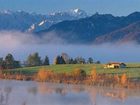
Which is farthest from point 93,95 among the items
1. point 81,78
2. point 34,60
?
point 34,60

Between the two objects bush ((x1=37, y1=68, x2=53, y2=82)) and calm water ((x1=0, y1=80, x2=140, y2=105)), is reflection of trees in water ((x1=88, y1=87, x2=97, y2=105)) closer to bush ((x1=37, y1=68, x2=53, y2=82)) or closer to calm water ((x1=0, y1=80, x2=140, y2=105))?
calm water ((x1=0, y1=80, x2=140, y2=105))

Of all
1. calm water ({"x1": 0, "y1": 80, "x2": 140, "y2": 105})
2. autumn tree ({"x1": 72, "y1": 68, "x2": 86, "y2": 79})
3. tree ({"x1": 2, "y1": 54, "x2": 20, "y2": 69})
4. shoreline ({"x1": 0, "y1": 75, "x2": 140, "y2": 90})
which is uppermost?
tree ({"x1": 2, "y1": 54, "x2": 20, "y2": 69})

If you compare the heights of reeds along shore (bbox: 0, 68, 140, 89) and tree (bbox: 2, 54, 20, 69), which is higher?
tree (bbox: 2, 54, 20, 69)

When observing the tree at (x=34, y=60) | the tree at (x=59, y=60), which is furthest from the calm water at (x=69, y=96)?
the tree at (x=34, y=60)

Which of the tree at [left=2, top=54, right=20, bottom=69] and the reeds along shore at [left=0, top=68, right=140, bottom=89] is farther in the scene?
the tree at [left=2, top=54, right=20, bottom=69]

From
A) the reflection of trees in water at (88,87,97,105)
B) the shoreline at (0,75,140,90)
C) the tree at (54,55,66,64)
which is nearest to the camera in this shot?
the reflection of trees in water at (88,87,97,105)

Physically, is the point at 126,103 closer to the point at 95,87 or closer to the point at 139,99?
the point at 139,99

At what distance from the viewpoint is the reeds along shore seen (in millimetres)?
102812

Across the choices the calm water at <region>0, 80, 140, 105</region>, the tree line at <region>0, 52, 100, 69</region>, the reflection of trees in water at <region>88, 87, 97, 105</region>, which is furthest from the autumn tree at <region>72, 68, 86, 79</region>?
the tree line at <region>0, 52, 100, 69</region>

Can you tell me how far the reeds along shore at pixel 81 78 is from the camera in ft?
337

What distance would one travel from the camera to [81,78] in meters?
113

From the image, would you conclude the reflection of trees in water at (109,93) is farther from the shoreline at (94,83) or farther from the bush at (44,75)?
the bush at (44,75)

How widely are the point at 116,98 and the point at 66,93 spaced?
952 centimetres

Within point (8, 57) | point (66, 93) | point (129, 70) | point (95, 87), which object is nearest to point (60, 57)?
point (8, 57)
